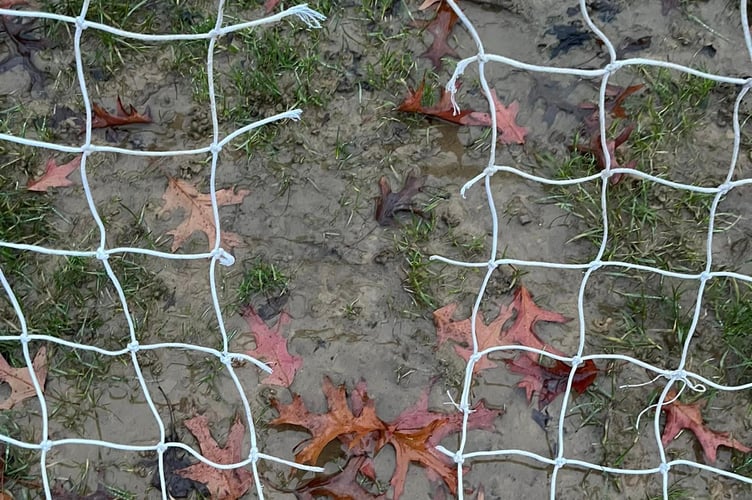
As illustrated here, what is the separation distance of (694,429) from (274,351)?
1.28m

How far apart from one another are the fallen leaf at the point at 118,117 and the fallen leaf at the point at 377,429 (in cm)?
97

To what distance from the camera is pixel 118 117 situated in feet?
6.88

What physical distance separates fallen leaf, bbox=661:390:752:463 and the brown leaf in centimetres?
86

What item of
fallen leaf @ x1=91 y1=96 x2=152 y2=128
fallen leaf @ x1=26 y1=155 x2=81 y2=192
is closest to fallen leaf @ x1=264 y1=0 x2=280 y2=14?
fallen leaf @ x1=91 y1=96 x2=152 y2=128

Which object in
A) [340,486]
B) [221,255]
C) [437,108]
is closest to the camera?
[221,255]

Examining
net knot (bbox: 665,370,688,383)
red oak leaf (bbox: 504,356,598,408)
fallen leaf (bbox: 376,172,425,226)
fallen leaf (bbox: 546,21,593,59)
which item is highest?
fallen leaf (bbox: 546,21,593,59)

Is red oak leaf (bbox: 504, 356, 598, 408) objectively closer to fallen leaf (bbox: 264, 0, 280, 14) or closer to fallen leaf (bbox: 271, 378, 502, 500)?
fallen leaf (bbox: 271, 378, 502, 500)

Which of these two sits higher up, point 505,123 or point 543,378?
point 505,123

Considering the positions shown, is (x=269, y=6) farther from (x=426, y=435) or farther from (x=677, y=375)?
(x=677, y=375)

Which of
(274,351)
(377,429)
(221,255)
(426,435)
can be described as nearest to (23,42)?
(221,255)

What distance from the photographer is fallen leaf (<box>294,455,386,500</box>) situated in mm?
1974

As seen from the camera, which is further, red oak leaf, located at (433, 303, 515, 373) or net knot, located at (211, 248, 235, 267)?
red oak leaf, located at (433, 303, 515, 373)

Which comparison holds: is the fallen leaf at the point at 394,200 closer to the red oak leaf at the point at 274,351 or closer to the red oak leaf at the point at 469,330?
the red oak leaf at the point at 469,330

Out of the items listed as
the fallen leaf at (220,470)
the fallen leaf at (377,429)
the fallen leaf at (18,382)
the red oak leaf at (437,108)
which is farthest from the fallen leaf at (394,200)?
the fallen leaf at (18,382)
